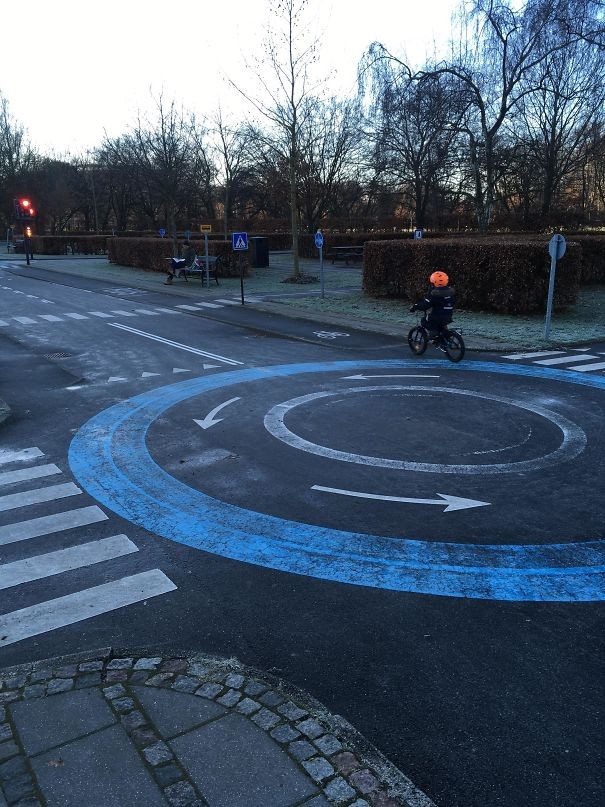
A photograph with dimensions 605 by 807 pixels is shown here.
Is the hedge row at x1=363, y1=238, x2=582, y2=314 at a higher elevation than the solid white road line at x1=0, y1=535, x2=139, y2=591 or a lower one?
higher

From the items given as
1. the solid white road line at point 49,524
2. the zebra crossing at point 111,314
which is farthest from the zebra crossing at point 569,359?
the zebra crossing at point 111,314

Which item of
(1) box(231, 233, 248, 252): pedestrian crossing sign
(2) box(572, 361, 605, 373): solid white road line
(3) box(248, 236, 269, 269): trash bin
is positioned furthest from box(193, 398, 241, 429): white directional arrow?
(3) box(248, 236, 269, 269): trash bin

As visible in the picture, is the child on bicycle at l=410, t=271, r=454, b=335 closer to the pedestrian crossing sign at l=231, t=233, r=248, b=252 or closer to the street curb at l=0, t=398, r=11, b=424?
the street curb at l=0, t=398, r=11, b=424

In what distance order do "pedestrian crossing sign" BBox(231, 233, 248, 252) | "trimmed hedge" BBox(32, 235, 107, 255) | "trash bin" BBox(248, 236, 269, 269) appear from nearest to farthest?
"pedestrian crossing sign" BBox(231, 233, 248, 252) → "trash bin" BBox(248, 236, 269, 269) → "trimmed hedge" BBox(32, 235, 107, 255)

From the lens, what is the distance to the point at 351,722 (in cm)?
365

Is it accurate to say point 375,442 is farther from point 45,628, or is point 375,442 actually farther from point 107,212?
point 107,212

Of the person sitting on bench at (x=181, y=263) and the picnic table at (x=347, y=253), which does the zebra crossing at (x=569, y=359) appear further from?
the picnic table at (x=347, y=253)

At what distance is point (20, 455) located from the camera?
328 inches

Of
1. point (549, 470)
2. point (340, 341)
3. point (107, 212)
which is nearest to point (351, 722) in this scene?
point (549, 470)

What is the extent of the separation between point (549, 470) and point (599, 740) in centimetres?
443

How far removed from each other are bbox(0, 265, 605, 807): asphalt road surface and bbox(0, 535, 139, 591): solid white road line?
0.08 ft

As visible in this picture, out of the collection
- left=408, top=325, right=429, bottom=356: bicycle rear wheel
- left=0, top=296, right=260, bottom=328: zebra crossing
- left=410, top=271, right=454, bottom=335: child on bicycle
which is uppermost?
left=410, top=271, right=454, bottom=335: child on bicycle

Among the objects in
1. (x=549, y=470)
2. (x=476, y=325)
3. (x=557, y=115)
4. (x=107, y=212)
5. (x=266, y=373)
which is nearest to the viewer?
(x=549, y=470)

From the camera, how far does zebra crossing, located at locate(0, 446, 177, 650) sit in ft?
15.6
